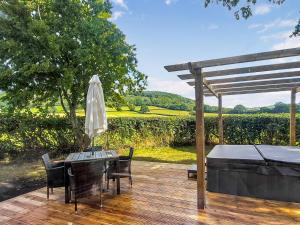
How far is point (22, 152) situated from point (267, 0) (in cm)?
1012

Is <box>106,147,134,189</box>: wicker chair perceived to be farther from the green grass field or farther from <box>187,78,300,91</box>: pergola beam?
the green grass field

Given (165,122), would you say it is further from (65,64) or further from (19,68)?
(19,68)

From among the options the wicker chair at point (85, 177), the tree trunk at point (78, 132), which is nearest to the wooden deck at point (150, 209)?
the wicker chair at point (85, 177)

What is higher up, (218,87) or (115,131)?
(218,87)

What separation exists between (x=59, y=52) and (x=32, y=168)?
13.6ft

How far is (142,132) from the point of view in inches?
472

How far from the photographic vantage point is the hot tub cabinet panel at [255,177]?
4453mm

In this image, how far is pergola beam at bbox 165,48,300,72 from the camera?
3551 millimetres

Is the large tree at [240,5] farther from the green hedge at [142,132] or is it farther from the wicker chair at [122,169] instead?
the green hedge at [142,132]

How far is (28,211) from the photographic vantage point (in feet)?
14.2

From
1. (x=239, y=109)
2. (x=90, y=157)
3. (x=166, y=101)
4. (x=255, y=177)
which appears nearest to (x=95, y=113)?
(x=90, y=157)

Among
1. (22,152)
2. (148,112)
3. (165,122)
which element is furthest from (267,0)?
(22,152)

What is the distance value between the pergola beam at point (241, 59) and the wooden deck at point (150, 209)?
8.36 feet

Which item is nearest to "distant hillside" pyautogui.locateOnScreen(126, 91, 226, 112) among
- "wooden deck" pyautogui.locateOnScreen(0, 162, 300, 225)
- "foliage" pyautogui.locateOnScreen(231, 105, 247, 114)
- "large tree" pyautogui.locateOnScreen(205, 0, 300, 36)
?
"foliage" pyautogui.locateOnScreen(231, 105, 247, 114)
